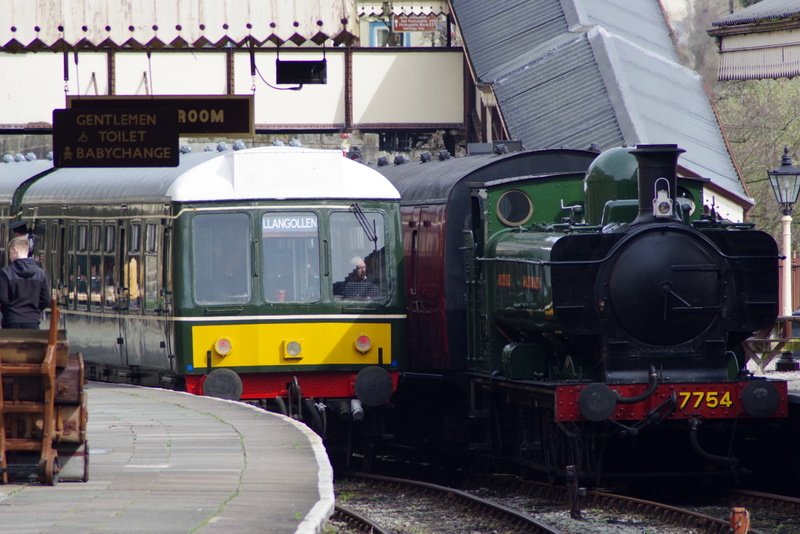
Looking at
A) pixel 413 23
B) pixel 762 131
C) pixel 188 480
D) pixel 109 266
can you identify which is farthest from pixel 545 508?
pixel 762 131

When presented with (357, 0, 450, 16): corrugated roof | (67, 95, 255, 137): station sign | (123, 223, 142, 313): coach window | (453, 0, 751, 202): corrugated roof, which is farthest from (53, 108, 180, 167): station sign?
(357, 0, 450, 16): corrugated roof

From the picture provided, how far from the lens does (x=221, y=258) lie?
1498 cm

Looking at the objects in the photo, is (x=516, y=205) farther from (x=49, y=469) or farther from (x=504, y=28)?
(x=504, y=28)

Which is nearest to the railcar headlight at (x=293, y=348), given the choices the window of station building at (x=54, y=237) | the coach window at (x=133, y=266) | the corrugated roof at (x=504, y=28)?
the coach window at (x=133, y=266)

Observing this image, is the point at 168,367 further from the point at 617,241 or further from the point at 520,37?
the point at 520,37

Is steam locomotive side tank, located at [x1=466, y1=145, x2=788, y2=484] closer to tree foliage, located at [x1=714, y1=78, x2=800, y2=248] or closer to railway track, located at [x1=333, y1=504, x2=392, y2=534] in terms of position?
railway track, located at [x1=333, y1=504, x2=392, y2=534]

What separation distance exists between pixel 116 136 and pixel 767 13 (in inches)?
277

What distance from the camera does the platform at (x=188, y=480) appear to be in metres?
8.35

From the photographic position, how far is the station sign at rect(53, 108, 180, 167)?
1288cm

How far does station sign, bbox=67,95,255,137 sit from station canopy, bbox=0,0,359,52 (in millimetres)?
460

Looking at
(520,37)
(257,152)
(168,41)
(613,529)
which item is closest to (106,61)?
(520,37)

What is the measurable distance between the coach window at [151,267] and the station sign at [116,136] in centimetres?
265

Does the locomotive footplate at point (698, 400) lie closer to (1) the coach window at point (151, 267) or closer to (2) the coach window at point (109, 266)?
(1) the coach window at point (151, 267)

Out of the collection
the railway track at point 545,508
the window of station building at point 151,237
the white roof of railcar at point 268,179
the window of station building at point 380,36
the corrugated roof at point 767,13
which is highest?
the window of station building at point 380,36
